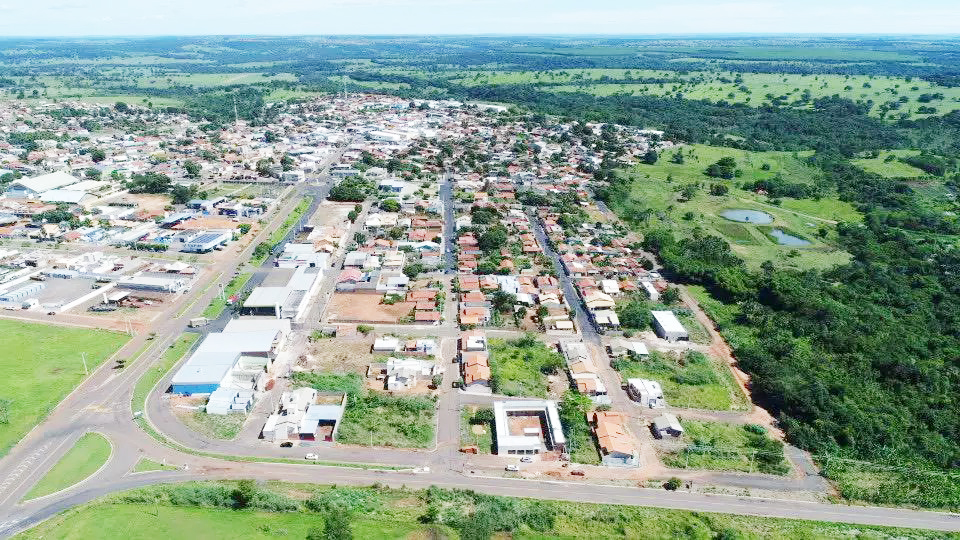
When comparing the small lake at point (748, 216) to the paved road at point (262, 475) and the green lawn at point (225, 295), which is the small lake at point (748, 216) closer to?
the paved road at point (262, 475)

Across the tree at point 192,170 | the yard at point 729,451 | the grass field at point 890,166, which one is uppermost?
the tree at point 192,170

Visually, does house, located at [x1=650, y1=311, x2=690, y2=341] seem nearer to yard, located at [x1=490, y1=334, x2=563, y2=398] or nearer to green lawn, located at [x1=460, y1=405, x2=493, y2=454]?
yard, located at [x1=490, y1=334, x2=563, y2=398]

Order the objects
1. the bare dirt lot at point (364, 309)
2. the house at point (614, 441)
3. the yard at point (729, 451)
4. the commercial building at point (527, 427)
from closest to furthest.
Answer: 1. the house at point (614, 441)
2. the yard at point (729, 451)
3. the commercial building at point (527, 427)
4. the bare dirt lot at point (364, 309)

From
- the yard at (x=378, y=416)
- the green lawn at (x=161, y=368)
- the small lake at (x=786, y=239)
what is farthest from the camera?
the small lake at (x=786, y=239)

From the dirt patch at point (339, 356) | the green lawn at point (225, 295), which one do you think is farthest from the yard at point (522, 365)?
the green lawn at point (225, 295)

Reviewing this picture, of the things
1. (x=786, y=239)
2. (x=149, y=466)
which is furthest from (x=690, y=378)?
(x=786, y=239)

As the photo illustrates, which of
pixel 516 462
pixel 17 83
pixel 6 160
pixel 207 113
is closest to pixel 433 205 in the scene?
pixel 516 462

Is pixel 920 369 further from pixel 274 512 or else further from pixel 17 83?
pixel 17 83
